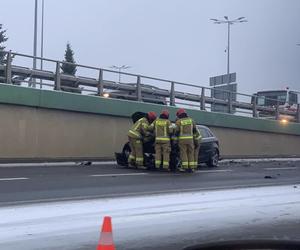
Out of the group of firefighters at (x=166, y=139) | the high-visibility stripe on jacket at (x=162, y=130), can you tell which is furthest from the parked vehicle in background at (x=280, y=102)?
the high-visibility stripe on jacket at (x=162, y=130)

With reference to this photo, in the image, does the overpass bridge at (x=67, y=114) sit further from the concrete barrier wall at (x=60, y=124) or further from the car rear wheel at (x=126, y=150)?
the car rear wheel at (x=126, y=150)

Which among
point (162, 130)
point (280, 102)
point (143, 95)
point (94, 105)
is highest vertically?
point (280, 102)

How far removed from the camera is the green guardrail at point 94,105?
1930 centimetres

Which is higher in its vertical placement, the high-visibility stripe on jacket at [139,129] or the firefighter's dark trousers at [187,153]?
the high-visibility stripe on jacket at [139,129]

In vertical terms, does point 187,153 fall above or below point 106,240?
above

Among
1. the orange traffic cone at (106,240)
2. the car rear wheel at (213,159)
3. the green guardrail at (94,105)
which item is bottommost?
the orange traffic cone at (106,240)

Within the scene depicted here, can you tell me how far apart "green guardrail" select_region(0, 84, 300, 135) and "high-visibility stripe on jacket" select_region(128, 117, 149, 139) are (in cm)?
333

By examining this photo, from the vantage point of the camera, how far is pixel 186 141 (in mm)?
17891

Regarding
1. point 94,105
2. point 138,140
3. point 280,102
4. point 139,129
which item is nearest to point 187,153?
point 138,140

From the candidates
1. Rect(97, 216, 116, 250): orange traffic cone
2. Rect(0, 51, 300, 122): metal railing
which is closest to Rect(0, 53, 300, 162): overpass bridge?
Rect(0, 51, 300, 122): metal railing

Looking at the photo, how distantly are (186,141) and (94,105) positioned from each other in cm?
517

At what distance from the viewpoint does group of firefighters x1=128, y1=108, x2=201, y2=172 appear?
17953 millimetres

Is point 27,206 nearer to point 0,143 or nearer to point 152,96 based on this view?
point 0,143

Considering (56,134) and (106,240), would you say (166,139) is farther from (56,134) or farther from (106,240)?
(106,240)
